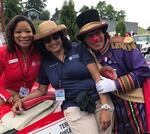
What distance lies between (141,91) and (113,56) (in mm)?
371

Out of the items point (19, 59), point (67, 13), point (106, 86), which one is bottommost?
point (106, 86)

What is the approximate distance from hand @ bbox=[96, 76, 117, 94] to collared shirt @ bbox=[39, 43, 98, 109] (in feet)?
0.42

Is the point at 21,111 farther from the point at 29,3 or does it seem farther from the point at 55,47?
the point at 29,3

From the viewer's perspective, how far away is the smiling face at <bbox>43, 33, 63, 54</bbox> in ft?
11.1

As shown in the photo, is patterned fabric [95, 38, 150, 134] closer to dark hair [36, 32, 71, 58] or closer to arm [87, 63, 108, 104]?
arm [87, 63, 108, 104]

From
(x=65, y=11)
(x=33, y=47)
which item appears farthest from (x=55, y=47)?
(x=65, y=11)

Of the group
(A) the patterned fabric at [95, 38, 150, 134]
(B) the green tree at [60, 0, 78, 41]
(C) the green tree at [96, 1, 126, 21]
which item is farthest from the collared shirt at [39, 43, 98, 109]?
(C) the green tree at [96, 1, 126, 21]

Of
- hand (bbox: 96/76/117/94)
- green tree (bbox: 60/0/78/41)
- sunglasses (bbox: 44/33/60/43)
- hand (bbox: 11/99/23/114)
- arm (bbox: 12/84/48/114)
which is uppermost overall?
green tree (bbox: 60/0/78/41)

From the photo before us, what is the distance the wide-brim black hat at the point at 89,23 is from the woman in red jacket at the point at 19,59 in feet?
1.75

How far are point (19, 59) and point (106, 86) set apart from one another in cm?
103

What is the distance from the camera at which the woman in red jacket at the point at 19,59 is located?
375 centimetres

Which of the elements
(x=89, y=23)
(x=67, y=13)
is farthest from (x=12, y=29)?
(x=67, y=13)

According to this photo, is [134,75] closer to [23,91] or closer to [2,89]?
[23,91]

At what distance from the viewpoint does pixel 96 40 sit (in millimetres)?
3305
